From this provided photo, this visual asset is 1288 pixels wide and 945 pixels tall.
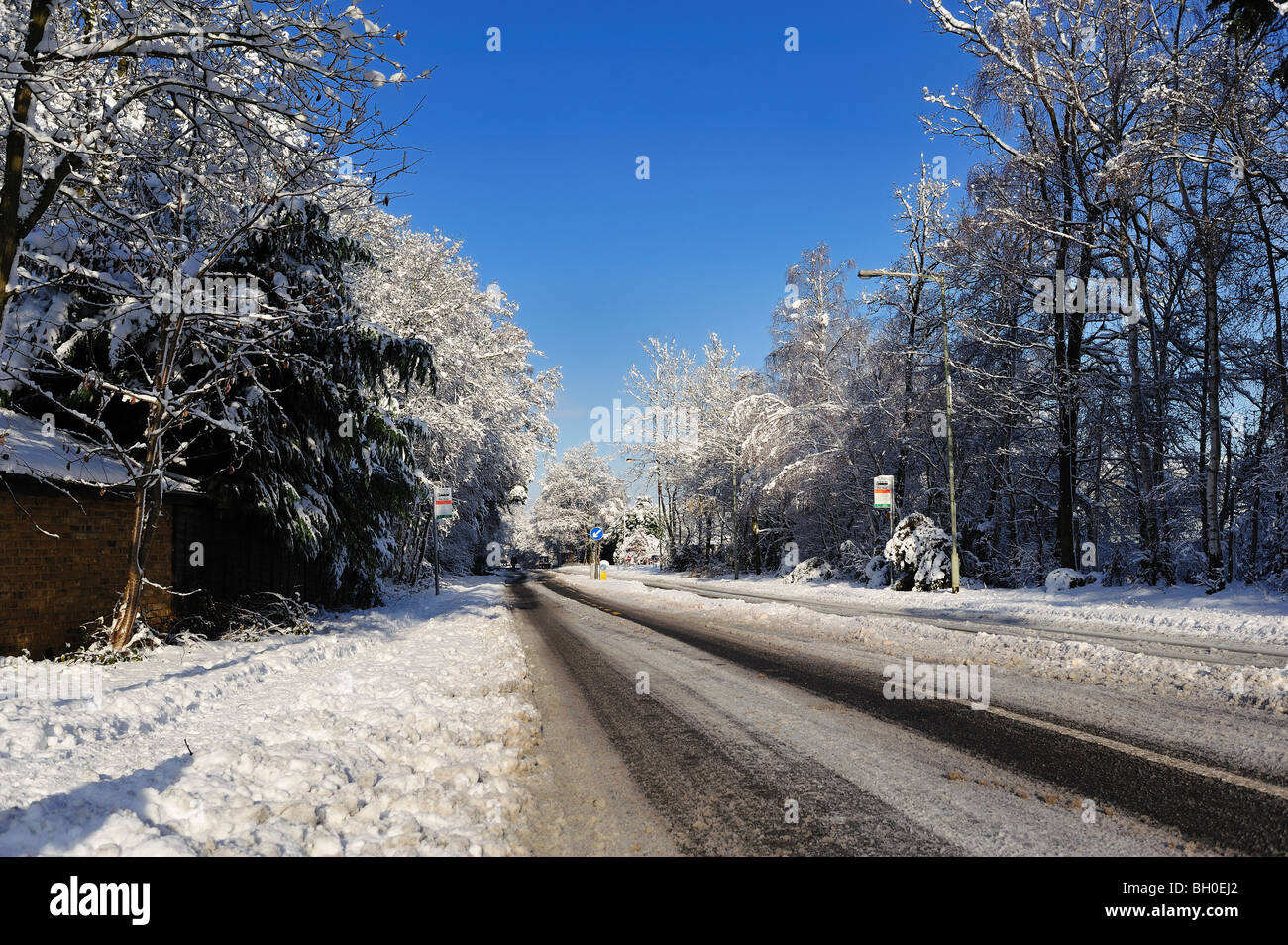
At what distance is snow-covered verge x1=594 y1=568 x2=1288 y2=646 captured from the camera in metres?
11.1

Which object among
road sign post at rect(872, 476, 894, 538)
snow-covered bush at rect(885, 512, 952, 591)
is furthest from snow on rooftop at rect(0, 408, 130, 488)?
snow-covered bush at rect(885, 512, 952, 591)

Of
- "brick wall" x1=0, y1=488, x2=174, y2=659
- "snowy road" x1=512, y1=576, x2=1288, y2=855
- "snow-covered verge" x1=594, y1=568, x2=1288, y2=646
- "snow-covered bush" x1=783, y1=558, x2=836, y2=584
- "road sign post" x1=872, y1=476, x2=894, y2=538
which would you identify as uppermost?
"road sign post" x1=872, y1=476, x2=894, y2=538

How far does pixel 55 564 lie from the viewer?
23.7 ft

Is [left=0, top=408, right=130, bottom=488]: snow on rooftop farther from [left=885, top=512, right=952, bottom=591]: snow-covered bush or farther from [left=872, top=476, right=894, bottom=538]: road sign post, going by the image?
[left=885, top=512, right=952, bottom=591]: snow-covered bush

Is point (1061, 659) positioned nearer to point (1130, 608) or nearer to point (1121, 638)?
point (1121, 638)

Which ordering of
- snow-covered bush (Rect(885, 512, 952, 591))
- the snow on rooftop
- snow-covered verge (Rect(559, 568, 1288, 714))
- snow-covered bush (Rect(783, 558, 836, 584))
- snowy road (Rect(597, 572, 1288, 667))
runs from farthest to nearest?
snow-covered bush (Rect(783, 558, 836, 584)), snow-covered bush (Rect(885, 512, 952, 591)), snowy road (Rect(597, 572, 1288, 667)), the snow on rooftop, snow-covered verge (Rect(559, 568, 1288, 714))

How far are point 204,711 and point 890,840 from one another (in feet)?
18.3

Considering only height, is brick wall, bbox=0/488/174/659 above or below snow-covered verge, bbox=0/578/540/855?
above

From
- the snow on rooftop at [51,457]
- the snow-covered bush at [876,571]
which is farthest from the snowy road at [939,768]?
the snow-covered bush at [876,571]

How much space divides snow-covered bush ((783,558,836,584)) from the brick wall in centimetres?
2582

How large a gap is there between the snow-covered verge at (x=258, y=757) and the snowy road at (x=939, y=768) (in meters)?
1.09

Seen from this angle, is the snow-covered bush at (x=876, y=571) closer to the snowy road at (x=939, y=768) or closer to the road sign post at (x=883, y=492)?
the road sign post at (x=883, y=492)

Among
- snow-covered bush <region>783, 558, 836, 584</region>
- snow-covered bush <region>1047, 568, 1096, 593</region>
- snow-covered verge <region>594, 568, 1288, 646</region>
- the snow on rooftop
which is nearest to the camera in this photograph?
the snow on rooftop
